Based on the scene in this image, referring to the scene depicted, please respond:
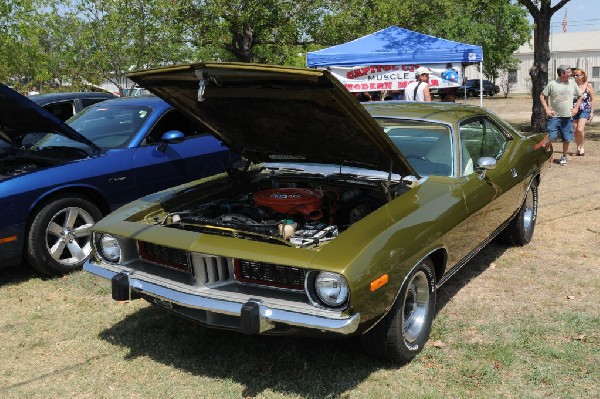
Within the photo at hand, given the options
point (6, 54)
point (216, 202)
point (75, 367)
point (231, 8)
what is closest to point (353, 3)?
point (231, 8)

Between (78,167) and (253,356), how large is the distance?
2.74 meters

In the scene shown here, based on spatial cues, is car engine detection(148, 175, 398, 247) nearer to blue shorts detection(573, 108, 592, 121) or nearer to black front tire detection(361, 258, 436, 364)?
black front tire detection(361, 258, 436, 364)

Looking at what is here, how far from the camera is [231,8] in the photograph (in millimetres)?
16062

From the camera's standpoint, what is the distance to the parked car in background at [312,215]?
9.96 ft

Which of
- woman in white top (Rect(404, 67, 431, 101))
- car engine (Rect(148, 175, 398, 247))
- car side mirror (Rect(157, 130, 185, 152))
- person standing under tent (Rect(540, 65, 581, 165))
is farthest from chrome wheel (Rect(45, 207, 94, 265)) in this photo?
person standing under tent (Rect(540, 65, 581, 165))

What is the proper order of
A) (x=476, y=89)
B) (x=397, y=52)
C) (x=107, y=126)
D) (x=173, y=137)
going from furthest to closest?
(x=476, y=89), (x=397, y=52), (x=107, y=126), (x=173, y=137)

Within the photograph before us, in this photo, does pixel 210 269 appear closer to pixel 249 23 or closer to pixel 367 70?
pixel 367 70

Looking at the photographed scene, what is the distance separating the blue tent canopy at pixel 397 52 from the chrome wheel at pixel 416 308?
9.65 m

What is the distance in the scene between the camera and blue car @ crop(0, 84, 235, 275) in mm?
4918

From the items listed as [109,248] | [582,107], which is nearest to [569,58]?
[582,107]

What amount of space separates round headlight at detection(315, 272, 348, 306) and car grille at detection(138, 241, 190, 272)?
2.84 feet

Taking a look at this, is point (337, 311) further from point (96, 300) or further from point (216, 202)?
point (96, 300)

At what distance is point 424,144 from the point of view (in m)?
4.44

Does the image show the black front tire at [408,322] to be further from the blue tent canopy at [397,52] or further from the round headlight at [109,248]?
the blue tent canopy at [397,52]
